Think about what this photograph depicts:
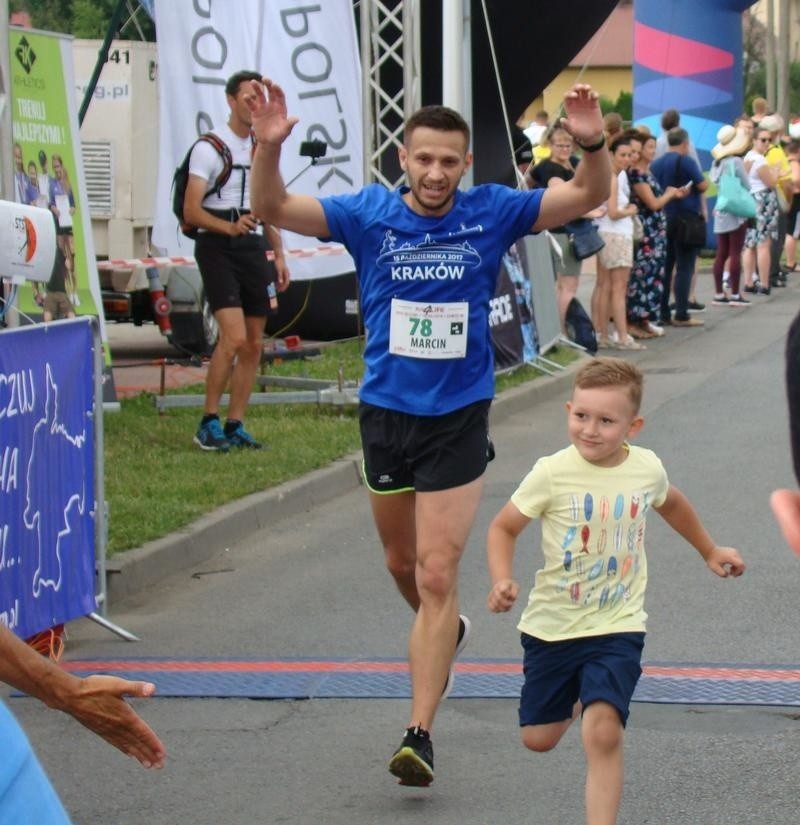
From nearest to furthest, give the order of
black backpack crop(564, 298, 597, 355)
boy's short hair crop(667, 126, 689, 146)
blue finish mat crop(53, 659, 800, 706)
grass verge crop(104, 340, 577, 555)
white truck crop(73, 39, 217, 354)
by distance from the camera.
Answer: blue finish mat crop(53, 659, 800, 706), grass verge crop(104, 340, 577, 555), white truck crop(73, 39, 217, 354), black backpack crop(564, 298, 597, 355), boy's short hair crop(667, 126, 689, 146)

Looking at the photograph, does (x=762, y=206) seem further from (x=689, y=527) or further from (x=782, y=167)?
(x=689, y=527)

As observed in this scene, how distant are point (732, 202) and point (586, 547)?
15731 mm

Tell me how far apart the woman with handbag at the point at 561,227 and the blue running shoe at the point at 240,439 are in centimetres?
521

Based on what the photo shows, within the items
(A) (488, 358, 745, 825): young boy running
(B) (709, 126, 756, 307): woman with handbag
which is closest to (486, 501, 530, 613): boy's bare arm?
(A) (488, 358, 745, 825): young boy running

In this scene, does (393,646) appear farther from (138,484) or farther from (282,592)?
(138,484)

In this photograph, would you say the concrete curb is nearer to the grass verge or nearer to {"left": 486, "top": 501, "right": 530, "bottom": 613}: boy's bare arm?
the grass verge

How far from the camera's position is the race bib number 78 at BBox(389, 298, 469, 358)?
536cm

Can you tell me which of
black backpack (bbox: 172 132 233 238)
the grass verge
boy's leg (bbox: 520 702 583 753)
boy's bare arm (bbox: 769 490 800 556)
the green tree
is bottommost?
the grass verge

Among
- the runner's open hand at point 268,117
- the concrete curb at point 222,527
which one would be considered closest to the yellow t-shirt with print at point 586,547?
the runner's open hand at point 268,117

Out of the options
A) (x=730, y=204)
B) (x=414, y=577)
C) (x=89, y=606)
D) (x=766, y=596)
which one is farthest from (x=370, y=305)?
(x=730, y=204)

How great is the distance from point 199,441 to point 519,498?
6.17m

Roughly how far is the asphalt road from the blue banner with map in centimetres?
34

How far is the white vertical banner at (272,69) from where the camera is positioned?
43.2 feet

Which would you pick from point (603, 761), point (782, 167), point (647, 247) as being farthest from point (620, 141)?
point (603, 761)
